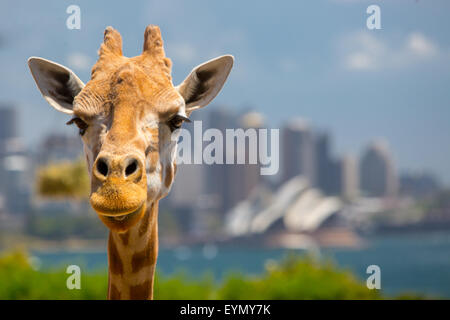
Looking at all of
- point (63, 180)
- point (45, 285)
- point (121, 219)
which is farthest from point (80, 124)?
point (63, 180)

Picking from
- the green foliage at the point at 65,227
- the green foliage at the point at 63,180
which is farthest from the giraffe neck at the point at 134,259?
the green foliage at the point at 65,227

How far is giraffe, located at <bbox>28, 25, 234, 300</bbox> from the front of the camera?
10.0ft

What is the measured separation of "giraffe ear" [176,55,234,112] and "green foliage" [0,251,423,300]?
21.1 feet

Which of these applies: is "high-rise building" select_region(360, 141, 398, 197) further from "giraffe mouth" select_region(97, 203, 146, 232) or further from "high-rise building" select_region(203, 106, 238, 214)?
"giraffe mouth" select_region(97, 203, 146, 232)

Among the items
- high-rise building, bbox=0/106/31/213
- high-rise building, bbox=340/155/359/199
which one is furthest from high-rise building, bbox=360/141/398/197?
high-rise building, bbox=0/106/31/213

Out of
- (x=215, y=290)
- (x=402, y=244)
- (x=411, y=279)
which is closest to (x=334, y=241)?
(x=411, y=279)

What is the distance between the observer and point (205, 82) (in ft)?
13.2

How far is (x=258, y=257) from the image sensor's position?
12331 centimetres

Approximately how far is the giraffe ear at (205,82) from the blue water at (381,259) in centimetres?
7392

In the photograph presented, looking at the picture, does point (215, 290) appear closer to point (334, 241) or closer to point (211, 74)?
point (211, 74)

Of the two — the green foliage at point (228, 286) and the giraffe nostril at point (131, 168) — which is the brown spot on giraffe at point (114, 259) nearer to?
the giraffe nostril at point (131, 168)

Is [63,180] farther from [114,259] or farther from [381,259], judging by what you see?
[381,259]

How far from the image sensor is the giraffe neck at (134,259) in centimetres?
369
